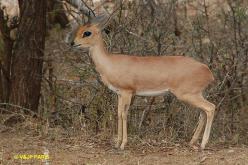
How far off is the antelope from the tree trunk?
2004 mm

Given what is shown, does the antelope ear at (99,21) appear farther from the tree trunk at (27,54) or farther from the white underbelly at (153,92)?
the tree trunk at (27,54)

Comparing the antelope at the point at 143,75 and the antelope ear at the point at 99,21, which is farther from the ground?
the antelope ear at the point at 99,21

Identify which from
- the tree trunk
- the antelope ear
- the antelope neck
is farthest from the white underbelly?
the tree trunk

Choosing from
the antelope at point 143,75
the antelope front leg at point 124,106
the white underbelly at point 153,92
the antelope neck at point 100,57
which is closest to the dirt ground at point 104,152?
the antelope front leg at point 124,106

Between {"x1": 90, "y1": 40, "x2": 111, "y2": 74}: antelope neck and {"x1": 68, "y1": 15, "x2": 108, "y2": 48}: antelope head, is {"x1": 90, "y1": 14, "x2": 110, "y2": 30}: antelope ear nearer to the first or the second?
{"x1": 68, "y1": 15, "x2": 108, "y2": 48}: antelope head

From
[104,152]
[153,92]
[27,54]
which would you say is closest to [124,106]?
[153,92]

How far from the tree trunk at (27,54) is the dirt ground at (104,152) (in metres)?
1.21

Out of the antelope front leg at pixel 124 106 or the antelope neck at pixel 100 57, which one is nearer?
the antelope front leg at pixel 124 106

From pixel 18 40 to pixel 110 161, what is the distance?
3.41 m

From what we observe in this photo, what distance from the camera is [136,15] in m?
10.6

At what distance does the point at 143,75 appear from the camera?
322 inches

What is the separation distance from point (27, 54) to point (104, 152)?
277 cm

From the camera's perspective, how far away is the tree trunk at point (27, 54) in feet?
33.2

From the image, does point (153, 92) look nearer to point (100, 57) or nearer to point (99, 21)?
point (100, 57)
